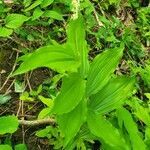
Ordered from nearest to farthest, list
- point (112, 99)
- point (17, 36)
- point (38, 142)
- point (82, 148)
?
point (112, 99) < point (82, 148) < point (38, 142) < point (17, 36)

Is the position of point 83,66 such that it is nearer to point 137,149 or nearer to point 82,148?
point 137,149

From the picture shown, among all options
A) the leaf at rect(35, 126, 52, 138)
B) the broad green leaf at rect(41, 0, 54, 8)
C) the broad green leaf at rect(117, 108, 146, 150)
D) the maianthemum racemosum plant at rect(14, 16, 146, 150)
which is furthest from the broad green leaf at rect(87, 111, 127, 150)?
the broad green leaf at rect(41, 0, 54, 8)

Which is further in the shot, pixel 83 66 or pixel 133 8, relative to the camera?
pixel 133 8

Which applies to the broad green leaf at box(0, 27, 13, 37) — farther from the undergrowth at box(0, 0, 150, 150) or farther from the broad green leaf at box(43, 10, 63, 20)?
the broad green leaf at box(43, 10, 63, 20)

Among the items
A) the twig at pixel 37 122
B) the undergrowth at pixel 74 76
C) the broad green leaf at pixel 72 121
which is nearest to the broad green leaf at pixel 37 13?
the undergrowth at pixel 74 76

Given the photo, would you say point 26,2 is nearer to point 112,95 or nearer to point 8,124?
point 8,124

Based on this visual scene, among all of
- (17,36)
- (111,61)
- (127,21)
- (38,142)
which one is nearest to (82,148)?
(38,142)
